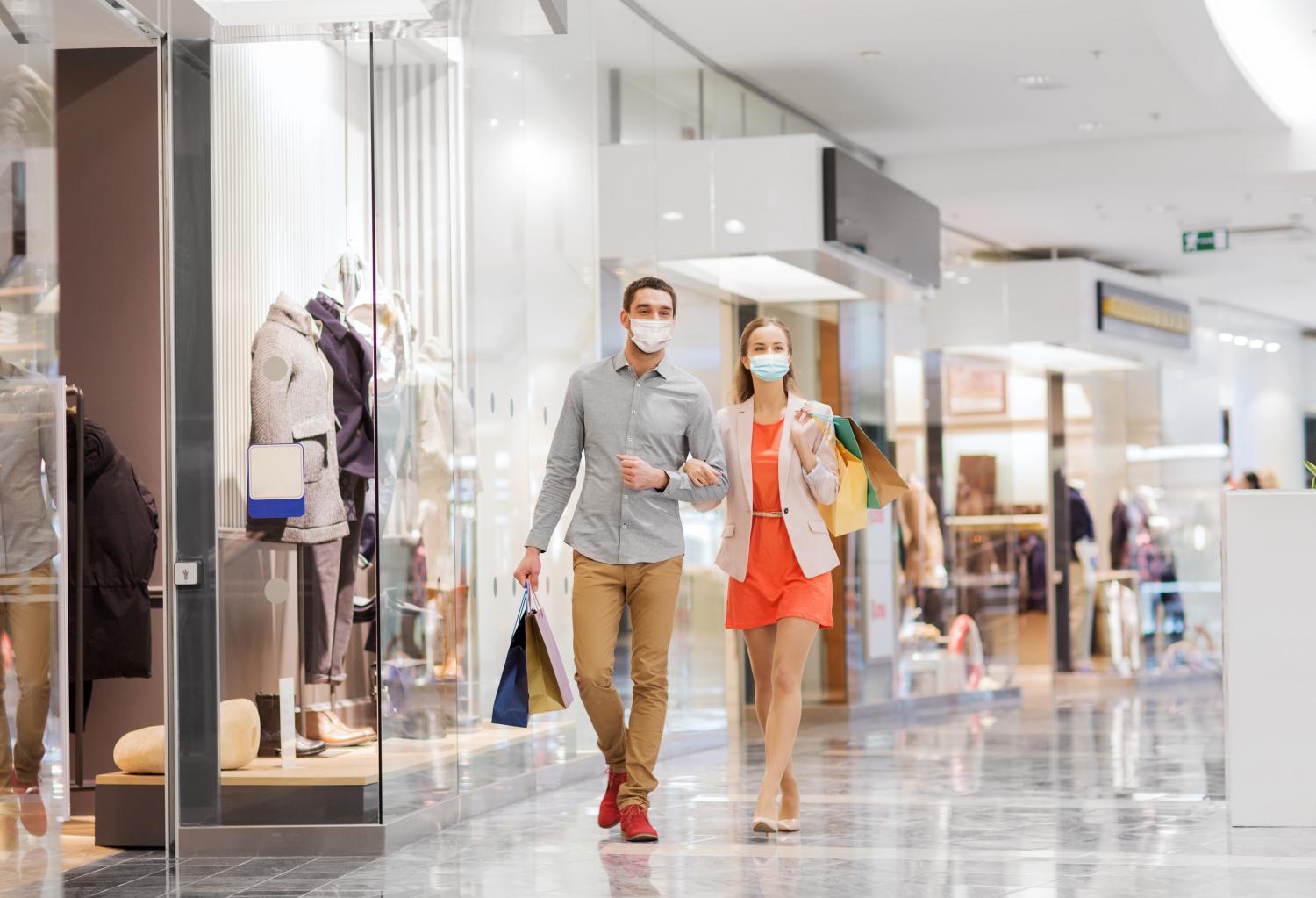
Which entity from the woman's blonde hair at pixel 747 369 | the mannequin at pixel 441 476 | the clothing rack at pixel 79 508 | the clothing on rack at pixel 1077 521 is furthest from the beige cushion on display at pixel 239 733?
the clothing on rack at pixel 1077 521

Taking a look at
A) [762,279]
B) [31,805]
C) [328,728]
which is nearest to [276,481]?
[328,728]

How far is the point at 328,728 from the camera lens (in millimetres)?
4844

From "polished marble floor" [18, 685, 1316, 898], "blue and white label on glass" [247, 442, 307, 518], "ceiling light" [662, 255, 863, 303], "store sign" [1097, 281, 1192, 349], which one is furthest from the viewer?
"store sign" [1097, 281, 1192, 349]

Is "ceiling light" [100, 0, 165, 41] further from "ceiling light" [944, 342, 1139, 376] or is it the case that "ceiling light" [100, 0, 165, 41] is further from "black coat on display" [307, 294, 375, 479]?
"ceiling light" [944, 342, 1139, 376]

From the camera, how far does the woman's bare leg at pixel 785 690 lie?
4.85 m

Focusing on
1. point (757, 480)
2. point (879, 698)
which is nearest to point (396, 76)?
point (757, 480)

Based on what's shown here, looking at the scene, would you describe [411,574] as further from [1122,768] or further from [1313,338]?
[1313,338]

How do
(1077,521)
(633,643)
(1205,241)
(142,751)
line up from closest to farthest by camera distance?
(633,643) < (142,751) < (1205,241) < (1077,521)

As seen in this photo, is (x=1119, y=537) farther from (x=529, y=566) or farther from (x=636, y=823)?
(x=529, y=566)

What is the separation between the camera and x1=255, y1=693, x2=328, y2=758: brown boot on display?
4.82 m

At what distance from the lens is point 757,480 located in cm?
496

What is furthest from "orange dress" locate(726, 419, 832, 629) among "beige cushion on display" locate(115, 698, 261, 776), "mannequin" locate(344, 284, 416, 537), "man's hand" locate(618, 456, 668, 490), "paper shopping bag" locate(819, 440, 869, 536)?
"beige cushion on display" locate(115, 698, 261, 776)

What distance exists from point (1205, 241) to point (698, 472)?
27.3 feet

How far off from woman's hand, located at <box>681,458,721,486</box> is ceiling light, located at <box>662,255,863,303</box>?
10.5ft
